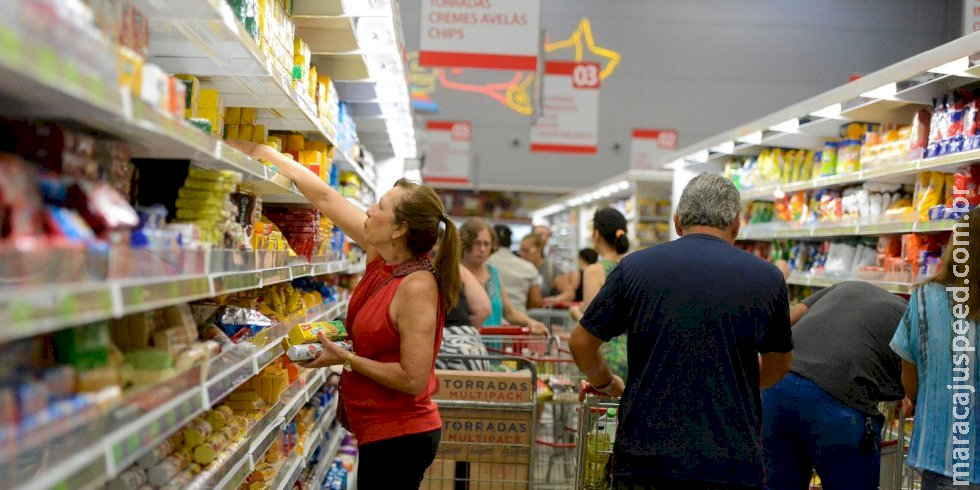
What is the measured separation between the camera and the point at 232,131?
10.1 feet

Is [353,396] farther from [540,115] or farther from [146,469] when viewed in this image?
[540,115]

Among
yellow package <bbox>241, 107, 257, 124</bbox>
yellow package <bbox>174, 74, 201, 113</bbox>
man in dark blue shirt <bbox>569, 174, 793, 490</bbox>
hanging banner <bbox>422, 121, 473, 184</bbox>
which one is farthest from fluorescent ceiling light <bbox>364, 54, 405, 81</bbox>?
hanging banner <bbox>422, 121, 473, 184</bbox>

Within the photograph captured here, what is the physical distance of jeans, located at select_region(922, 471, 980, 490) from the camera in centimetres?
280

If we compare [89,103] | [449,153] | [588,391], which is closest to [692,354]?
[588,391]

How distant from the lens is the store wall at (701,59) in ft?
54.4

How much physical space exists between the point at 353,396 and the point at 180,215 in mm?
897

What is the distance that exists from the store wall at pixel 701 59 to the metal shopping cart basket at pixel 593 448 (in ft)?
45.6

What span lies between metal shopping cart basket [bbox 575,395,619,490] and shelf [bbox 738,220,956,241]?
1.82 m

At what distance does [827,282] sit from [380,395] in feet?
11.6

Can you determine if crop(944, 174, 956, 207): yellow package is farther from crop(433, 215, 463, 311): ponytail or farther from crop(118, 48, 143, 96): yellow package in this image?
crop(118, 48, 143, 96): yellow package

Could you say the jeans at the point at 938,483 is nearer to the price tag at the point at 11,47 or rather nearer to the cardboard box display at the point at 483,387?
the cardboard box display at the point at 483,387

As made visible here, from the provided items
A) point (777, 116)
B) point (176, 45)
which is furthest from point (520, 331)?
point (176, 45)

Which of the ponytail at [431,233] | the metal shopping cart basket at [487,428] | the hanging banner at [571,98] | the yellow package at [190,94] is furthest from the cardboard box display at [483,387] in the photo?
the hanging banner at [571,98]

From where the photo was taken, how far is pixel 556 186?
55.7 feet
